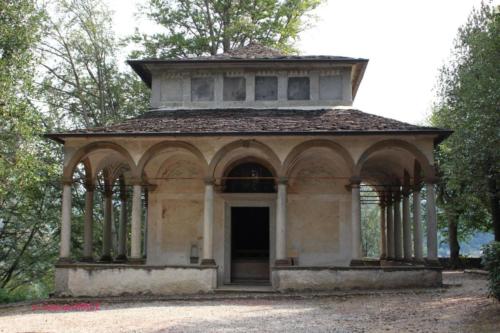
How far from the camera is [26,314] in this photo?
1348 centimetres

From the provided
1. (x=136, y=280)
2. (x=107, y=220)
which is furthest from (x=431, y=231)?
(x=107, y=220)

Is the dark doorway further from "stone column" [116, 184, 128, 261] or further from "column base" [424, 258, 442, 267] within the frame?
"column base" [424, 258, 442, 267]

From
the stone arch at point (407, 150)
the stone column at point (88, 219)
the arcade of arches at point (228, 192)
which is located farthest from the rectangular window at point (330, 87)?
the stone column at point (88, 219)

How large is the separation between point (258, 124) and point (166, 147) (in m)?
2.84

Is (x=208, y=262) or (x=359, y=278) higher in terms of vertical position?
(x=208, y=262)

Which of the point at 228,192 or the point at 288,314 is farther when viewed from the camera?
the point at 228,192

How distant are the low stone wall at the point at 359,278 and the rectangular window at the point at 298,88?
251 inches

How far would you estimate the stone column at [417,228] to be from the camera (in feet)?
55.3

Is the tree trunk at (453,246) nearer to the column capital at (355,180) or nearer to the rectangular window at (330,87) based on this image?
the rectangular window at (330,87)

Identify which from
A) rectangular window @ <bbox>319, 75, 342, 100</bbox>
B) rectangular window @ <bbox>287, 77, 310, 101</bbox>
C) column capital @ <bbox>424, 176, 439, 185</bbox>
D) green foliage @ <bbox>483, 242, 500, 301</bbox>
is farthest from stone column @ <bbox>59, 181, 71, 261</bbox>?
green foliage @ <bbox>483, 242, 500, 301</bbox>

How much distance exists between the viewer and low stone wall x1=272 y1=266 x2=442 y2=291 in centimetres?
1540

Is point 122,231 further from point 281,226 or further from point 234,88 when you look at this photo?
point 281,226

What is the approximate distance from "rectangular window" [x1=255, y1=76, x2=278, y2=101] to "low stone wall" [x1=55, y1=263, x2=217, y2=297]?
648 centimetres

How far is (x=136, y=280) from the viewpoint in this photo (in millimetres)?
15820
